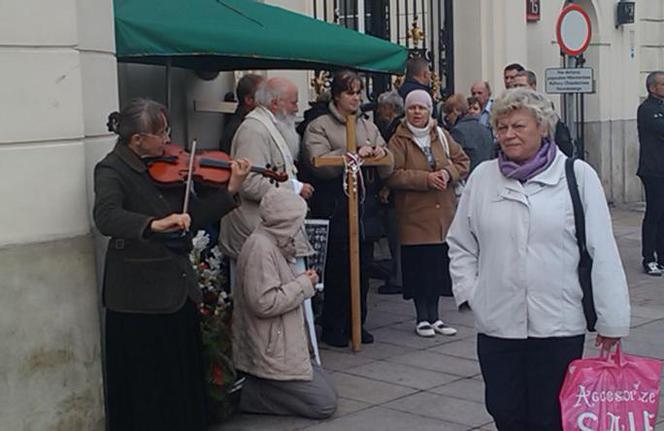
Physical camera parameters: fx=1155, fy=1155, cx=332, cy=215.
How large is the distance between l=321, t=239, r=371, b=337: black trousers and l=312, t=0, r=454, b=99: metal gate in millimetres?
3896

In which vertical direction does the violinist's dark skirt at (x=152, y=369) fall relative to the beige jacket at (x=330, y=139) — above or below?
below

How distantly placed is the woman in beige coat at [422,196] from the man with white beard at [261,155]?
1.12 metres

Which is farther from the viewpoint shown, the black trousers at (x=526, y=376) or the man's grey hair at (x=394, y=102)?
the man's grey hair at (x=394, y=102)

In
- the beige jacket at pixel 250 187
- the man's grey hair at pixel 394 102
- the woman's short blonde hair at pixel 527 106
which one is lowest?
the beige jacket at pixel 250 187

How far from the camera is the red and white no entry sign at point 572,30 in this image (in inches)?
523

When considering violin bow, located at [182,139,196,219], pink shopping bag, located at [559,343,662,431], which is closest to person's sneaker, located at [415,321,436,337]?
violin bow, located at [182,139,196,219]

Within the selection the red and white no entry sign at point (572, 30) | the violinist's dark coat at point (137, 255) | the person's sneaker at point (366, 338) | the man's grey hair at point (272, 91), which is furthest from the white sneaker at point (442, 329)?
the red and white no entry sign at point (572, 30)

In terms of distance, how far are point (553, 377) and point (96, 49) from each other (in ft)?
9.16

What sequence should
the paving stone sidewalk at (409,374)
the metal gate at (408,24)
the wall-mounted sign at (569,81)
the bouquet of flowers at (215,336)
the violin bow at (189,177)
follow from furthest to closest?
the wall-mounted sign at (569,81) → the metal gate at (408,24) → the paving stone sidewalk at (409,374) → the bouquet of flowers at (215,336) → the violin bow at (189,177)

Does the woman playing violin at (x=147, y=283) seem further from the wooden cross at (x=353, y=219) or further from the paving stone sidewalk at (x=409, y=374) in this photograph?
the wooden cross at (x=353, y=219)

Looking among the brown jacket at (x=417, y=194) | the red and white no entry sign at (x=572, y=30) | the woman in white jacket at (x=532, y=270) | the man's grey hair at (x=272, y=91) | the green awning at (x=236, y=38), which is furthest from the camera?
the red and white no entry sign at (x=572, y=30)

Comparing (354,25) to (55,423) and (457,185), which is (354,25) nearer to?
(457,185)

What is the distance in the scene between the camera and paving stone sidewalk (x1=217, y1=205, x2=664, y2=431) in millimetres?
6199

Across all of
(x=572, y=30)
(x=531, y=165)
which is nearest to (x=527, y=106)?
(x=531, y=165)
